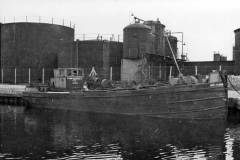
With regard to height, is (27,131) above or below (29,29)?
below

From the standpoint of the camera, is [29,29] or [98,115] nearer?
[98,115]

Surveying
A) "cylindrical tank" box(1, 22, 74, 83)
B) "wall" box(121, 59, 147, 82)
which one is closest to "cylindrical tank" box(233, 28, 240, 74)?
"wall" box(121, 59, 147, 82)

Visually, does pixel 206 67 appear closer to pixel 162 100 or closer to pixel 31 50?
pixel 162 100

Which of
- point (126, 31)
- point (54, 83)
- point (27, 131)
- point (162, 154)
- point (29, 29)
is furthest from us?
point (29, 29)

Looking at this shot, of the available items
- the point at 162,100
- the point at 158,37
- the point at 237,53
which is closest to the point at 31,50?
the point at 158,37

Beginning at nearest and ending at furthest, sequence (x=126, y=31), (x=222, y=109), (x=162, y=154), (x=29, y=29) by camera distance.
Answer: (x=162, y=154)
(x=222, y=109)
(x=126, y=31)
(x=29, y=29)

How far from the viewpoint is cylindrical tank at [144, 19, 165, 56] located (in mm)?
43344

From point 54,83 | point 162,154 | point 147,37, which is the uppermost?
point 147,37

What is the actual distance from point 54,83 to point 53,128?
41.0 ft

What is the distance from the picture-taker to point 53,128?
19234 mm

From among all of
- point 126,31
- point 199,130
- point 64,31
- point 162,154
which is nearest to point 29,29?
point 64,31

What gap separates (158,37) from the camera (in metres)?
44.0

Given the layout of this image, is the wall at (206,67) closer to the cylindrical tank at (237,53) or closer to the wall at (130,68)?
the cylindrical tank at (237,53)

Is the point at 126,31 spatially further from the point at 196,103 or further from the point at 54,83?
the point at 196,103
